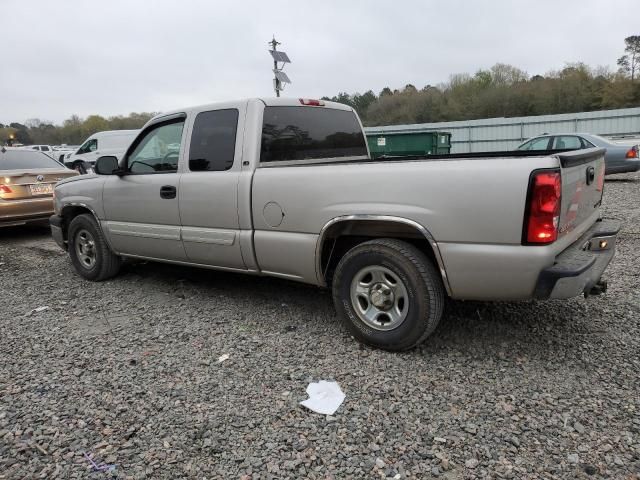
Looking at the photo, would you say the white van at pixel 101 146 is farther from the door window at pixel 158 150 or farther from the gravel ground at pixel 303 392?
the gravel ground at pixel 303 392

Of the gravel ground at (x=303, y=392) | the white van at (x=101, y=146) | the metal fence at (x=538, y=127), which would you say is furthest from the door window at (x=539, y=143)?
the white van at (x=101, y=146)

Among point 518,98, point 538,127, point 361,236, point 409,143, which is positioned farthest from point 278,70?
point 518,98

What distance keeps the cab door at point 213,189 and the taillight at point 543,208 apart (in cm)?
221

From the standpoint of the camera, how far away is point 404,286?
319 cm

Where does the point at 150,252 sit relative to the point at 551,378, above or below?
above

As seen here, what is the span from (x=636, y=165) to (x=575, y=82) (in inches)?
1693

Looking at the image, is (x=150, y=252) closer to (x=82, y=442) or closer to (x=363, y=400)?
(x=82, y=442)

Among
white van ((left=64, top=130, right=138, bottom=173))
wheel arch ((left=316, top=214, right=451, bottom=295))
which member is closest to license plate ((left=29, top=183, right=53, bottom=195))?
wheel arch ((left=316, top=214, right=451, bottom=295))

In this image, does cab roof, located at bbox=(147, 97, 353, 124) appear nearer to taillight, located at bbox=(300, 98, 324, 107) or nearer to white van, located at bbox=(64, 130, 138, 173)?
taillight, located at bbox=(300, 98, 324, 107)

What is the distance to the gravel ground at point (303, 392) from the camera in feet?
7.72

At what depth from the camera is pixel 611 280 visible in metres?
4.69

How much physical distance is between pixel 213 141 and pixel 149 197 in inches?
36.9

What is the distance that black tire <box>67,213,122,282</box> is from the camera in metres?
5.31

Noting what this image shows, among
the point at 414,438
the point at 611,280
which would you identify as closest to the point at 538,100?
the point at 611,280
